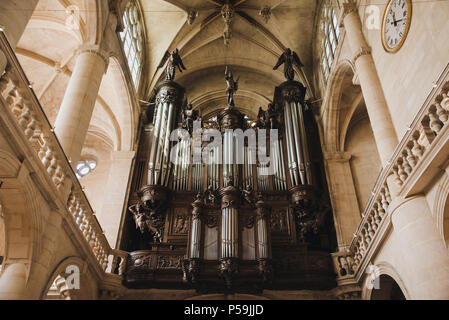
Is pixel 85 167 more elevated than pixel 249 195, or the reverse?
pixel 85 167

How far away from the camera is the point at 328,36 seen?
14.8 metres

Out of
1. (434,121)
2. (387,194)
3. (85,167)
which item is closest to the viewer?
(434,121)

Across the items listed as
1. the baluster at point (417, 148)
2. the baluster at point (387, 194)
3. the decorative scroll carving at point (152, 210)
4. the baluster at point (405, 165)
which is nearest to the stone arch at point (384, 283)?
the baluster at point (387, 194)

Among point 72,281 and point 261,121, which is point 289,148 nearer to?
point 261,121

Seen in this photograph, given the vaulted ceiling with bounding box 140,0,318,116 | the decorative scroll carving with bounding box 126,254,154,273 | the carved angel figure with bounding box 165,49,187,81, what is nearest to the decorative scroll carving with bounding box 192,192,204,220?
the decorative scroll carving with bounding box 126,254,154,273

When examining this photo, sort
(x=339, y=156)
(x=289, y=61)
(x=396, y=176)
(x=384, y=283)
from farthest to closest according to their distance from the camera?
(x=289, y=61) < (x=339, y=156) < (x=384, y=283) < (x=396, y=176)

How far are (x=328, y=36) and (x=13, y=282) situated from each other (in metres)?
12.5

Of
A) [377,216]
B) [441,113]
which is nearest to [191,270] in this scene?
[377,216]

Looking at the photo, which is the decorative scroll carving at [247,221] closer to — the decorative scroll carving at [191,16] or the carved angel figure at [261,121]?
the carved angel figure at [261,121]

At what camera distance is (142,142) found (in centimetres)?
1502
